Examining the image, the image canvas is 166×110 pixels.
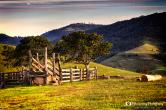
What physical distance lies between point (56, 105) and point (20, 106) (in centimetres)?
178

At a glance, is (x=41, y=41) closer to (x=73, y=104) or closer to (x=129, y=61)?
(x=73, y=104)

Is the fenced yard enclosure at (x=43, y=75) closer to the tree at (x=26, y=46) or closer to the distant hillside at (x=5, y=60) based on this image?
the tree at (x=26, y=46)

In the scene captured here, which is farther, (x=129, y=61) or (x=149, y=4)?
(x=129, y=61)

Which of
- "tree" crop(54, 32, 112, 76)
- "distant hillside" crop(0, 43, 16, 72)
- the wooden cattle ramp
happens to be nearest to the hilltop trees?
"tree" crop(54, 32, 112, 76)

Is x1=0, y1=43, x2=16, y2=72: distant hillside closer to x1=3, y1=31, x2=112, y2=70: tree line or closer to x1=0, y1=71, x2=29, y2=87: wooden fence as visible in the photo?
x1=3, y1=31, x2=112, y2=70: tree line

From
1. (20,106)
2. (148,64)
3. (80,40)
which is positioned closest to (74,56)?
(80,40)

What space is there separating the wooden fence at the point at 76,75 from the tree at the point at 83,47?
1464cm

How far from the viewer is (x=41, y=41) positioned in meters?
68.0

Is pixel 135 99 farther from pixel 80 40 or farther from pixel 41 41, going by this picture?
pixel 41 41

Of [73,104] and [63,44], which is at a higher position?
[63,44]

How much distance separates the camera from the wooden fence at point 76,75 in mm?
35650

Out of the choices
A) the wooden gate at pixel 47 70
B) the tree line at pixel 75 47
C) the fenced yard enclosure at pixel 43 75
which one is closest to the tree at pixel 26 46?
the tree line at pixel 75 47

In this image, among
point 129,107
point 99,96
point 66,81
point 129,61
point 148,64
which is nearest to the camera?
point 129,107

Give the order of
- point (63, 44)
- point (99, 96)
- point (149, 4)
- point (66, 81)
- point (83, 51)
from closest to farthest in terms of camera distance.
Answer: point (99, 96) < point (149, 4) < point (66, 81) < point (83, 51) < point (63, 44)
